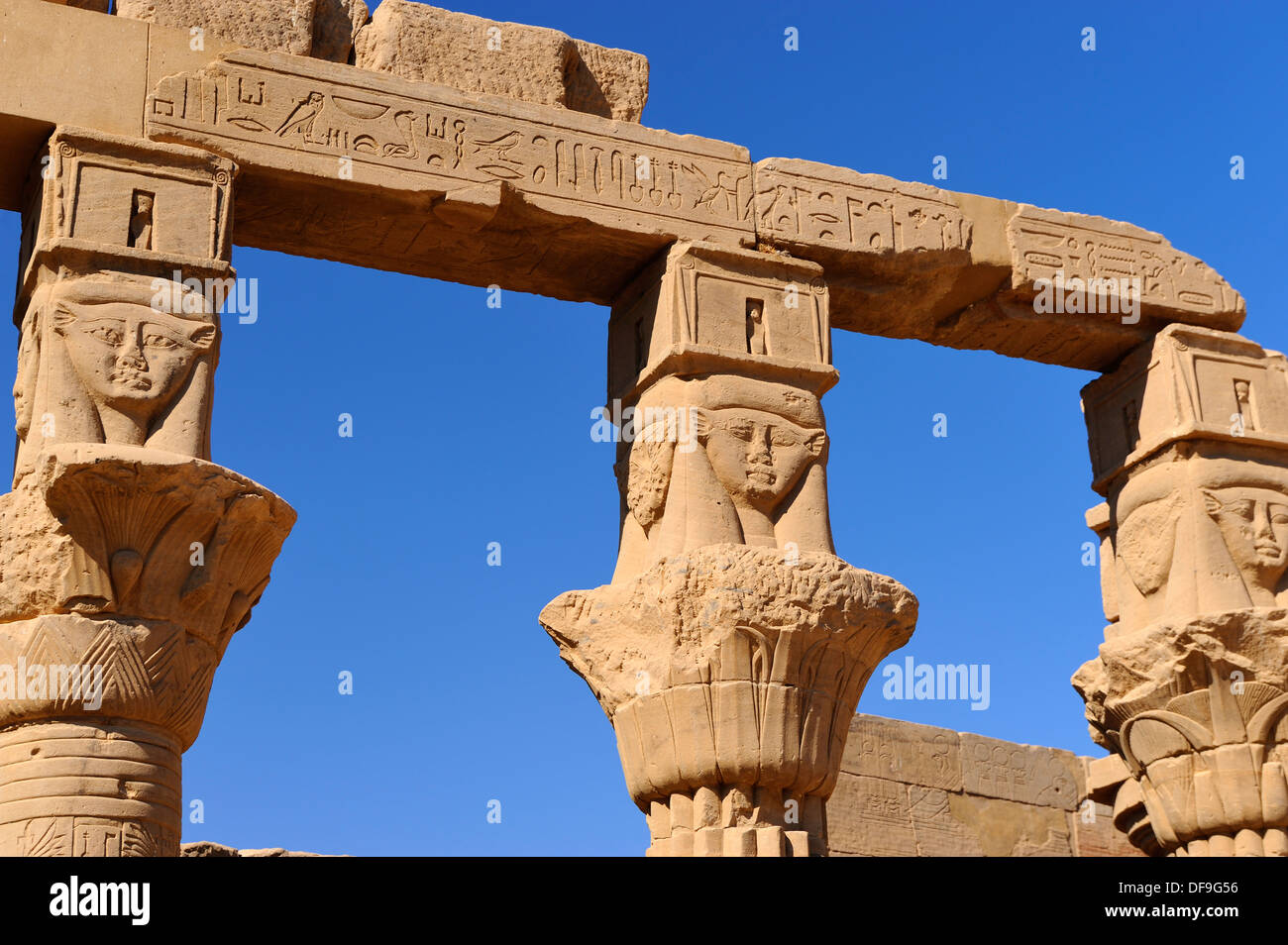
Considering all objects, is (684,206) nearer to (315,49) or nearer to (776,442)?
(776,442)

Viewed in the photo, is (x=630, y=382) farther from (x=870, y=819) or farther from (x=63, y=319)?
(x=870, y=819)

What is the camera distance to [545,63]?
8828 millimetres

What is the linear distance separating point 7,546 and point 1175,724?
17.8 ft

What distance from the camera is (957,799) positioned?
13.6m

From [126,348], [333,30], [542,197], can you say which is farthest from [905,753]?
[126,348]

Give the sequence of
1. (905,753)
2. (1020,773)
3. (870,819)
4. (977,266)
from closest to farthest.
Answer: (977,266) < (870,819) < (905,753) < (1020,773)

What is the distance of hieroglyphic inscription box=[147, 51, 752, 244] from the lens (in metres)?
7.90

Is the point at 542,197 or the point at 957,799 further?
the point at 957,799

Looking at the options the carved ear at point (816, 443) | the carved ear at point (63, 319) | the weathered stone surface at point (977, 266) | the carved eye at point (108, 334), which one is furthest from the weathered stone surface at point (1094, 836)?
the carved ear at point (63, 319)

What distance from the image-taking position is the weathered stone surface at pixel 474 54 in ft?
28.1

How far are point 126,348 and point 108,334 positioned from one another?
91 millimetres

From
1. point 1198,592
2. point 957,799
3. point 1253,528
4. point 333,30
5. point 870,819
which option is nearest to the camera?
point 333,30
